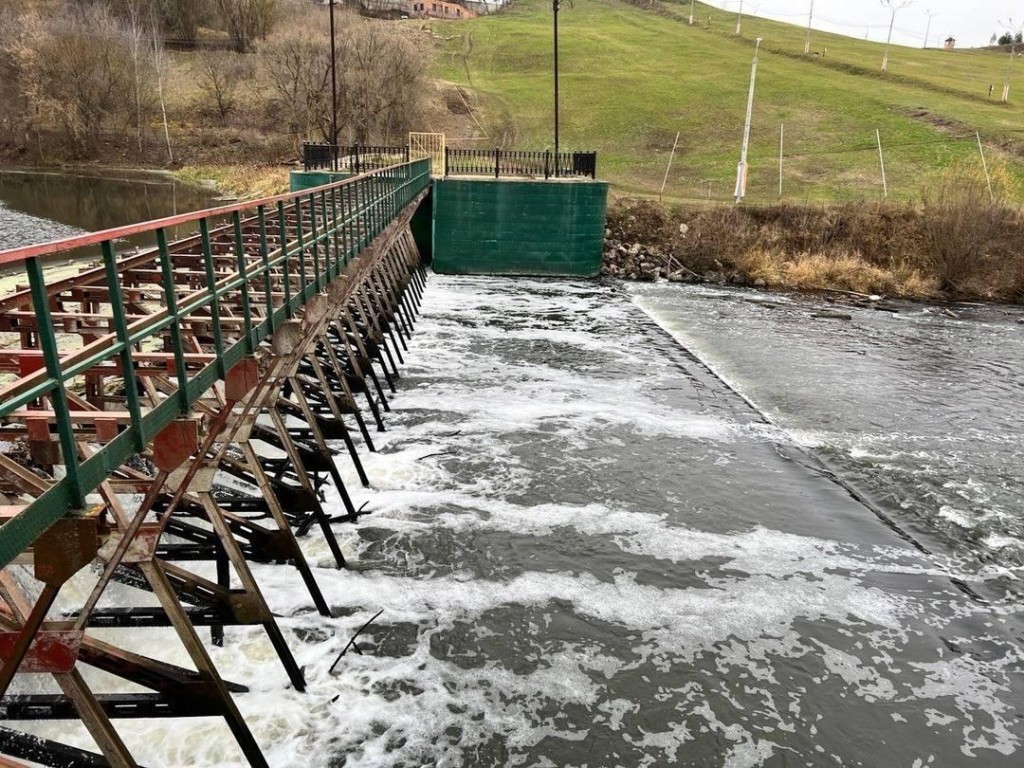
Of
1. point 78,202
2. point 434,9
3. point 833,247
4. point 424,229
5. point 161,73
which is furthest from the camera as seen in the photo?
point 434,9

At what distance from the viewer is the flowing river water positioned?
18.6ft

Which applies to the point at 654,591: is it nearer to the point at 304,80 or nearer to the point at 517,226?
the point at 517,226

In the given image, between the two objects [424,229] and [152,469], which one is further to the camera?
[424,229]

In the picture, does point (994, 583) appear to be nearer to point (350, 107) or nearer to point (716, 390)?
point (716, 390)

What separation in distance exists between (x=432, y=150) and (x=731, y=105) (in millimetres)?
32105

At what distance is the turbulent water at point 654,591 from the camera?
5.69 m

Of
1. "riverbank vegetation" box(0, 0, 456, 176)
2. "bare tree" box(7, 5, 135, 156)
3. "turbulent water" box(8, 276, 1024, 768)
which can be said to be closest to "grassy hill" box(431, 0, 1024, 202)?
"riverbank vegetation" box(0, 0, 456, 176)

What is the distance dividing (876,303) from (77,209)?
33462 millimetres

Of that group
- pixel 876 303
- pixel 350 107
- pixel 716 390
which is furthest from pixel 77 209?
pixel 876 303

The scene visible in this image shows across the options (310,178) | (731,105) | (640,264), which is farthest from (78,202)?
(731,105)

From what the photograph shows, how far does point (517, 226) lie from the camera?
26.1 metres

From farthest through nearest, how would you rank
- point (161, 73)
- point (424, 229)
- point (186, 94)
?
point (186, 94), point (161, 73), point (424, 229)

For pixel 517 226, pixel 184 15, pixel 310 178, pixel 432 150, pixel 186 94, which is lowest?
pixel 517 226

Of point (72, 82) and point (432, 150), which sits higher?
point (72, 82)
